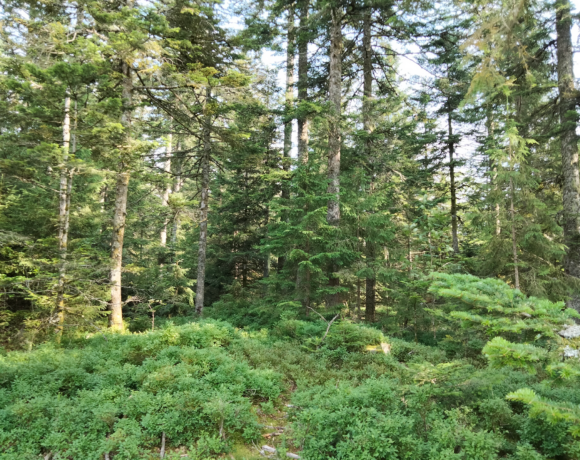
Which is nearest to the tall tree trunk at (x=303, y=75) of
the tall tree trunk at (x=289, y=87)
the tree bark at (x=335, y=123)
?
the tall tree trunk at (x=289, y=87)

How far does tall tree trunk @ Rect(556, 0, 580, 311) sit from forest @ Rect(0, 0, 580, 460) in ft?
0.16

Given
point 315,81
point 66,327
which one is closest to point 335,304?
point 66,327

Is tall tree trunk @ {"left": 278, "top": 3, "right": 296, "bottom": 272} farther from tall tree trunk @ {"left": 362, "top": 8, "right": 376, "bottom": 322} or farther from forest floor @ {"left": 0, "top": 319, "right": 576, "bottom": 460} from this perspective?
forest floor @ {"left": 0, "top": 319, "right": 576, "bottom": 460}

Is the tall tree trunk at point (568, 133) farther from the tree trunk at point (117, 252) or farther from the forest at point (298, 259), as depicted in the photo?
the tree trunk at point (117, 252)

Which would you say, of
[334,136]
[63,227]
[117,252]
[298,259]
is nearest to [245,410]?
[298,259]

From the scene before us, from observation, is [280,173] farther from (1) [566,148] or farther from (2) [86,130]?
(1) [566,148]

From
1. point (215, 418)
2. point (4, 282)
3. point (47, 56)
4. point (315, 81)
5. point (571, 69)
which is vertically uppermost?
point (315, 81)

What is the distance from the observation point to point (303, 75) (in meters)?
13.1

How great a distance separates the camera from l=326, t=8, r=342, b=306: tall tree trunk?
33.3 feet

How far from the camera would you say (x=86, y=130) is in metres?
8.70

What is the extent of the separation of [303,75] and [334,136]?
4534mm

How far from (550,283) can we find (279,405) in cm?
807

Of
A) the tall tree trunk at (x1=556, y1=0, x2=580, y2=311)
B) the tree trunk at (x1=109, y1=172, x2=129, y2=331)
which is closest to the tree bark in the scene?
the tree trunk at (x1=109, y1=172, x2=129, y2=331)

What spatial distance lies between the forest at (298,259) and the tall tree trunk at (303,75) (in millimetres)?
185
